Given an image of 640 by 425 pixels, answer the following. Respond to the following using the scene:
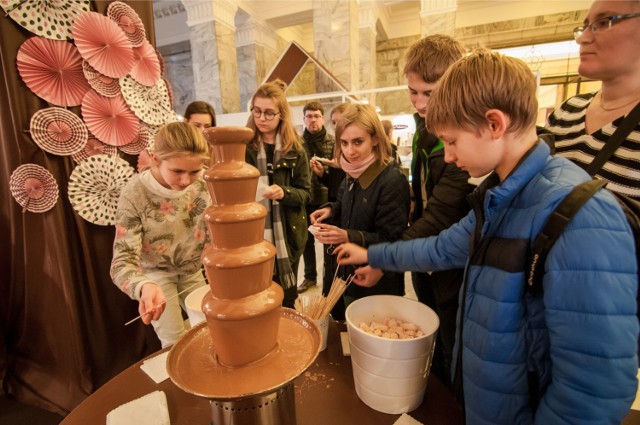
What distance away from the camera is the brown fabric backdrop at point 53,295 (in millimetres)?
1775

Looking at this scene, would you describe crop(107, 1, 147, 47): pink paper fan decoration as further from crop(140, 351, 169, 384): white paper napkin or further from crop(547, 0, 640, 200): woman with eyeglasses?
crop(547, 0, 640, 200): woman with eyeglasses

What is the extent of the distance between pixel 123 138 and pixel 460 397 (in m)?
2.14

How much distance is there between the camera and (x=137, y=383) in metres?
1.00

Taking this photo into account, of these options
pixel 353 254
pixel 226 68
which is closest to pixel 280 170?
pixel 353 254

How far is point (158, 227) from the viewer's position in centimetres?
164

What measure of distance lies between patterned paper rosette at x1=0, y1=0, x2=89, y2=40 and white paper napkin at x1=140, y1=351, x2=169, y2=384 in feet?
5.48

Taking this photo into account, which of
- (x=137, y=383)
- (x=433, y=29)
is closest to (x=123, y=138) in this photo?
(x=137, y=383)

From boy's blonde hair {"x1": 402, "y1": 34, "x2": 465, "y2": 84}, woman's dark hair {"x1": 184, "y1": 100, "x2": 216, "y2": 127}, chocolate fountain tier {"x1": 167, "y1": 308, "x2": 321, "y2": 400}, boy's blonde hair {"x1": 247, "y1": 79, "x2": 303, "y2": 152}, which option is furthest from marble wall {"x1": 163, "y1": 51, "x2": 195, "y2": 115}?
chocolate fountain tier {"x1": 167, "y1": 308, "x2": 321, "y2": 400}

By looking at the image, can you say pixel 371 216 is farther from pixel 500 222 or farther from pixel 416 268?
pixel 500 222

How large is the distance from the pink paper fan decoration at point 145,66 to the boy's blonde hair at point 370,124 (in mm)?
1311

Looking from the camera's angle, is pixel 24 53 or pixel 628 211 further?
pixel 24 53

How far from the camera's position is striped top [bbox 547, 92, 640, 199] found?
3.05 feet

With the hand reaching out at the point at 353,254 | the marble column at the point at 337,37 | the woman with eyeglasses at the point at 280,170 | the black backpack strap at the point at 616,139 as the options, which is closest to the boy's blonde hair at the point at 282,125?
the woman with eyeglasses at the point at 280,170

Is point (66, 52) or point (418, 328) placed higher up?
point (66, 52)
